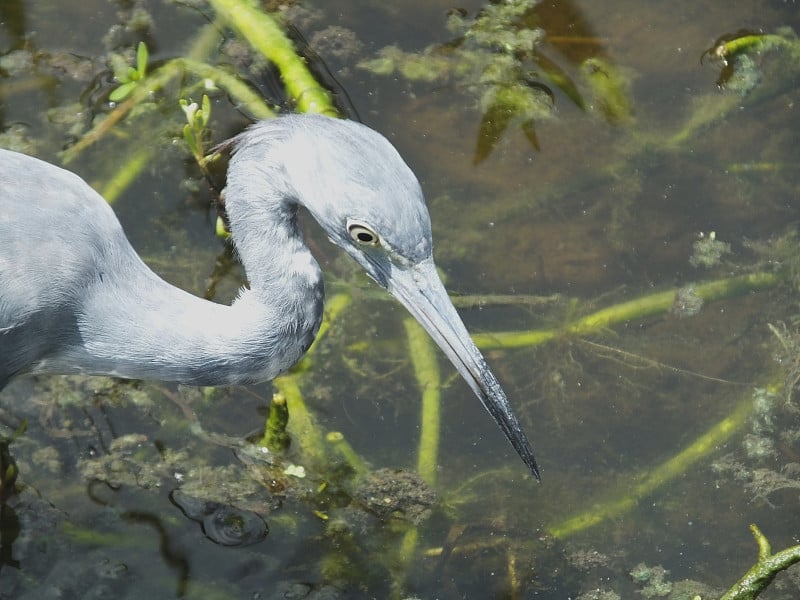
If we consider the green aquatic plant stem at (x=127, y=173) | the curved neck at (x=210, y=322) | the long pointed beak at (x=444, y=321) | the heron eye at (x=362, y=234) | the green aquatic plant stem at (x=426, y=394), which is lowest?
the green aquatic plant stem at (x=426, y=394)

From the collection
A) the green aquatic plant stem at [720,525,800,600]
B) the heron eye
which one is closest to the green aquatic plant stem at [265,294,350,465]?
the heron eye

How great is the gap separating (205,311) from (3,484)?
1.16 m

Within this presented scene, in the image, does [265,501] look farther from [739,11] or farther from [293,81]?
[739,11]

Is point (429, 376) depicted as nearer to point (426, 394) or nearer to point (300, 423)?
point (426, 394)

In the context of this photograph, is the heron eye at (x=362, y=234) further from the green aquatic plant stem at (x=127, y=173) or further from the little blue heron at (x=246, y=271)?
the green aquatic plant stem at (x=127, y=173)

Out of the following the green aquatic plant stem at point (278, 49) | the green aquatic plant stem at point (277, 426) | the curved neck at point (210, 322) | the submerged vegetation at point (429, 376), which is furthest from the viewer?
the green aquatic plant stem at point (278, 49)

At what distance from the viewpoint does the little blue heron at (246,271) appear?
267 centimetres

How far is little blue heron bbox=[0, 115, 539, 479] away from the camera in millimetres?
2670

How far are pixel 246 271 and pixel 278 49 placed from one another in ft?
5.63

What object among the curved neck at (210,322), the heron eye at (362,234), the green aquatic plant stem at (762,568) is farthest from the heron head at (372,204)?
the green aquatic plant stem at (762,568)

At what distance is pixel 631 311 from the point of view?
13.9 ft

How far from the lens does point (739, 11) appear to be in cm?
509

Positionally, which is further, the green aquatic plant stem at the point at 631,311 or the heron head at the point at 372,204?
the green aquatic plant stem at the point at 631,311

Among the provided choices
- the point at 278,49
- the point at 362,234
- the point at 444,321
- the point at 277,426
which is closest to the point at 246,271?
the point at 362,234
